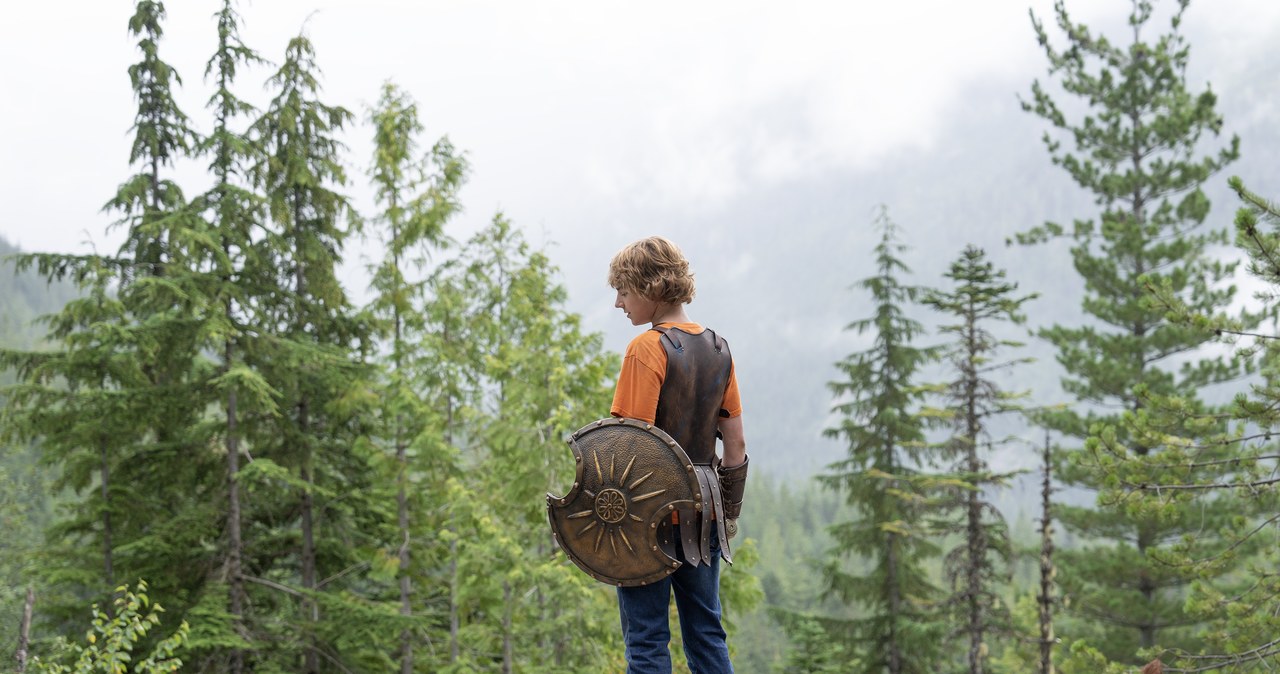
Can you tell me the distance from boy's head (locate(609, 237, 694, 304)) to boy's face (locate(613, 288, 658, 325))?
0.03 meters

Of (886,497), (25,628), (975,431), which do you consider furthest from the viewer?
(886,497)

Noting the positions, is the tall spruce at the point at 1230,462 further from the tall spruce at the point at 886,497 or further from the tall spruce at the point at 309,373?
the tall spruce at the point at 886,497

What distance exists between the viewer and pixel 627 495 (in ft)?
12.9

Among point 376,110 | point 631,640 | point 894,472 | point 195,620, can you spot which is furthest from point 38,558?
point 894,472

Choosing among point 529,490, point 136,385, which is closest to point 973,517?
point 529,490

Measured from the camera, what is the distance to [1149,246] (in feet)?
70.9

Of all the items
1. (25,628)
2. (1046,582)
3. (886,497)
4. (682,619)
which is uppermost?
(886,497)

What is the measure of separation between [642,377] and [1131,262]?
21152 mm

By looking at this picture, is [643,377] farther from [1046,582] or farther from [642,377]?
[1046,582]

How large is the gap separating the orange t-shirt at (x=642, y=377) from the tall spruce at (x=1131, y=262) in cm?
1860

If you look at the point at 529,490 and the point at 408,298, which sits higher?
the point at 408,298

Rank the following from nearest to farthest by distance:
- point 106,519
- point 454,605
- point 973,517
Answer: point 454,605 → point 106,519 → point 973,517

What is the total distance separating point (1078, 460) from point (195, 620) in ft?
36.8

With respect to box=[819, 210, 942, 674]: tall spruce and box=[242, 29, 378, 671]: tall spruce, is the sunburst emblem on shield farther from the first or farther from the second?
box=[819, 210, 942, 674]: tall spruce
